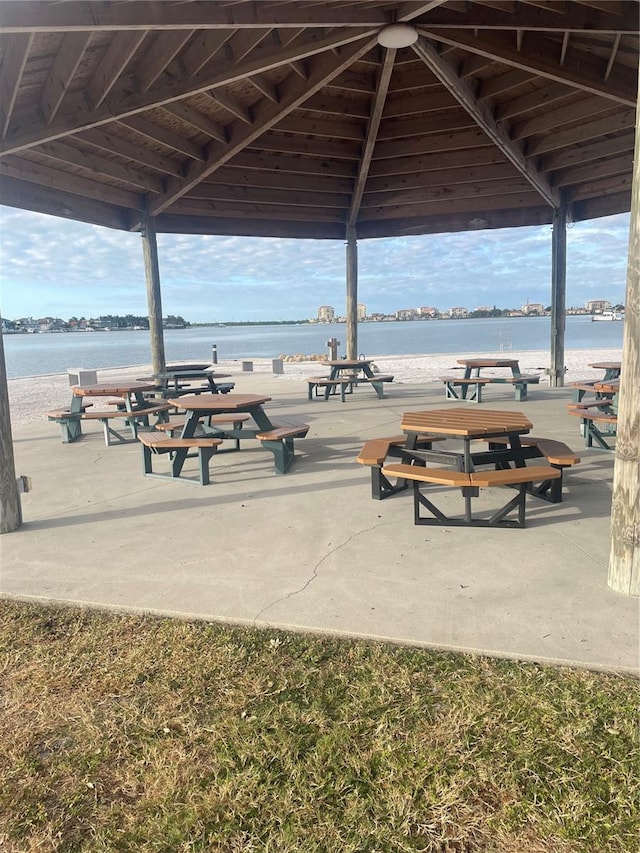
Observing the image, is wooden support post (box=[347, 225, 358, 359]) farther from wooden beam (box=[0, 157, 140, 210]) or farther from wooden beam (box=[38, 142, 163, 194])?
wooden beam (box=[0, 157, 140, 210])

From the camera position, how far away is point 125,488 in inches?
212

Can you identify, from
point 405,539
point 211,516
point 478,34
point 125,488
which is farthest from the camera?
point 478,34

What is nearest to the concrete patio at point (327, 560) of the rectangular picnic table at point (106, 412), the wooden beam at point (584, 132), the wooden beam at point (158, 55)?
the rectangular picnic table at point (106, 412)

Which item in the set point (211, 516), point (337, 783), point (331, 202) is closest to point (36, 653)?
point (337, 783)

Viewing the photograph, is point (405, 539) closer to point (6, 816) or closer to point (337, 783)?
point (337, 783)

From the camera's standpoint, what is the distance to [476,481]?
380cm

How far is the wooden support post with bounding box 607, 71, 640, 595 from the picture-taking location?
109 inches

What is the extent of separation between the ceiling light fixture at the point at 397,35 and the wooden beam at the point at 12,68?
3.31 metres

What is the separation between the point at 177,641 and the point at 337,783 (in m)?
1.13

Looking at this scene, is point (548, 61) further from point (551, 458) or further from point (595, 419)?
point (551, 458)

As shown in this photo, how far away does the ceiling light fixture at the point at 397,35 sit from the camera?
5.38 metres

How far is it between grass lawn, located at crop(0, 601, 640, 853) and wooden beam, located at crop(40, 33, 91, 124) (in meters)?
5.81

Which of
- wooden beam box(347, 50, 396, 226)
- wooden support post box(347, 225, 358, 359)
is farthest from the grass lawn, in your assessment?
wooden support post box(347, 225, 358, 359)

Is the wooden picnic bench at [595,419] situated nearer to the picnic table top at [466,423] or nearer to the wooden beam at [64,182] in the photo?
the picnic table top at [466,423]
